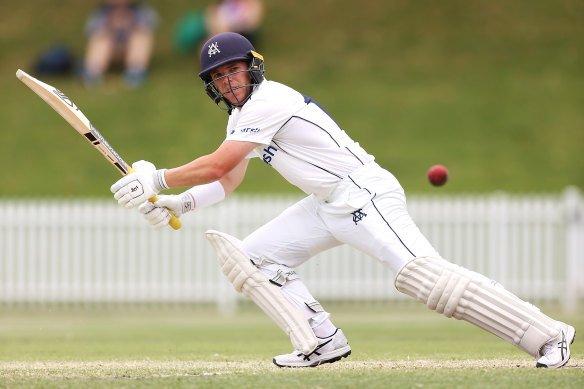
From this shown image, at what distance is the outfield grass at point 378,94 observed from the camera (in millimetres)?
15109

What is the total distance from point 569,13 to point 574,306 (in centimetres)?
1062

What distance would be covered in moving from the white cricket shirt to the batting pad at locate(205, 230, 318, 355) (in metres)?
0.47

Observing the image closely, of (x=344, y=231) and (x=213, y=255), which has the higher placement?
(x=344, y=231)

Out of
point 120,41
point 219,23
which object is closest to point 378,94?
point 219,23

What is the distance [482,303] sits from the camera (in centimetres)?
454

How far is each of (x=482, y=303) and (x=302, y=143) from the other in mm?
1138

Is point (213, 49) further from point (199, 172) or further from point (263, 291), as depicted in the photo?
point (263, 291)

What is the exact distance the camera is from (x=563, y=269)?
1091 cm

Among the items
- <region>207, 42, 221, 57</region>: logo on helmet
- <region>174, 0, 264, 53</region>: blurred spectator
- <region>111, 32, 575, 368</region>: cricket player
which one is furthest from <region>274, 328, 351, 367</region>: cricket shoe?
<region>174, 0, 264, 53</region>: blurred spectator

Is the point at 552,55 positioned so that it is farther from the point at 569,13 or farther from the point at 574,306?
the point at 574,306

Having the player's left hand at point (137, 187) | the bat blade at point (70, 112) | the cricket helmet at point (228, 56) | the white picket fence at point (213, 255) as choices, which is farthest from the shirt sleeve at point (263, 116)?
the white picket fence at point (213, 255)

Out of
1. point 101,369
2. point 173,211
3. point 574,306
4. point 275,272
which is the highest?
point 173,211

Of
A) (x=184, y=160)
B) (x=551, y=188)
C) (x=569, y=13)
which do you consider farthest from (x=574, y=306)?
(x=569, y=13)

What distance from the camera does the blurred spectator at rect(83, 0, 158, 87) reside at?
1730 cm
